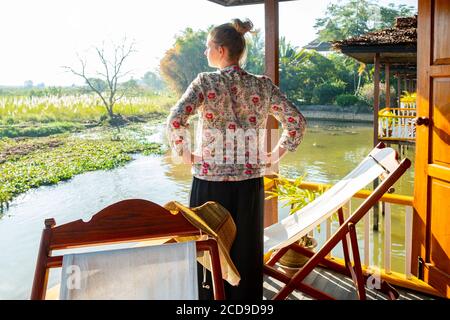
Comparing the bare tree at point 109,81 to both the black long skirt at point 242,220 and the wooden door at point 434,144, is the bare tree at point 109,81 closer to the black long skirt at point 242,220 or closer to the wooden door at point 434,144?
the wooden door at point 434,144

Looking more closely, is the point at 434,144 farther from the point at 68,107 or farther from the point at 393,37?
the point at 393,37

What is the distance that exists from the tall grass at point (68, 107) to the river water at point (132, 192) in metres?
1.32

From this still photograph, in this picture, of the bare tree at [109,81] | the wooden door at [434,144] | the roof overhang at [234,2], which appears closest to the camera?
the wooden door at [434,144]

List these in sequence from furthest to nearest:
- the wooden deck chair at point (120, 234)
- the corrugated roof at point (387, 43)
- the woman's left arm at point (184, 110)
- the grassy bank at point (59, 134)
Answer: the corrugated roof at point (387, 43)
the grassy bank at point (59, 134)
the woman's left arm at point (184, 110)
the wooden deck chair at point (120, 234)

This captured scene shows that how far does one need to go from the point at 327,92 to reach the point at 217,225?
1119 centimetres

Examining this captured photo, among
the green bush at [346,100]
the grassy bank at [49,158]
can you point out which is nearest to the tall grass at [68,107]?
the grassy bank at [49,158]

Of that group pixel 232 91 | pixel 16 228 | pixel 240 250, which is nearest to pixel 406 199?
pixel 240 250

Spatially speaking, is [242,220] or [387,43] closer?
[242,220]

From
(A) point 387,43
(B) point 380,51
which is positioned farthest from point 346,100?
(A) point 387,43

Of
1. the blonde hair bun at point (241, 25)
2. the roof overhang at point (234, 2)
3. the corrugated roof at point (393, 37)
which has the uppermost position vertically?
the corrugated roof at point (393, 37)

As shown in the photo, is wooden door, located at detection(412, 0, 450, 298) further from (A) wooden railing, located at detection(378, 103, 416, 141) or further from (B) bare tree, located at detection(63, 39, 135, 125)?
(A) wooden railing, located at detection(378, 103, 416, 141)

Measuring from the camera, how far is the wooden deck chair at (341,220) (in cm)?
195

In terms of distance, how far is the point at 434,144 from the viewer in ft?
7.66

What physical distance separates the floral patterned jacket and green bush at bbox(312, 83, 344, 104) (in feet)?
31.3
